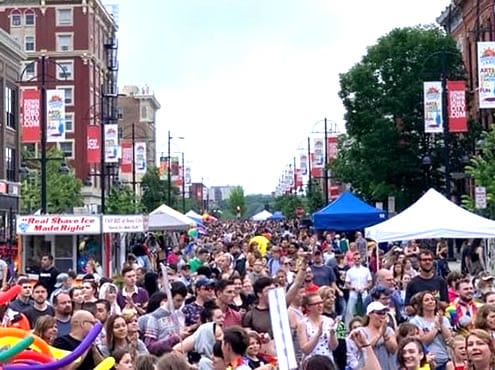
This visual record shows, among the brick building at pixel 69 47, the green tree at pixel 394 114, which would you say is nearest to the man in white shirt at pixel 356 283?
the green tree at pixel 394 114

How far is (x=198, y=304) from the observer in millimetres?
11703

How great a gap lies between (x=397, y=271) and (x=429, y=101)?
2012cm

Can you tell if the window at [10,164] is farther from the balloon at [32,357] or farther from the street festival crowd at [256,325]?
the balloon at [32,357]

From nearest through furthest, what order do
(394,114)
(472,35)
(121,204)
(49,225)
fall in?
(49,225) → (394,114) → (472,35) → (121,204)

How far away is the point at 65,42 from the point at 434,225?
2817 inches

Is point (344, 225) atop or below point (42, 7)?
below

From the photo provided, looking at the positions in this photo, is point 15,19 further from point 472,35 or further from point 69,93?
point 472,35

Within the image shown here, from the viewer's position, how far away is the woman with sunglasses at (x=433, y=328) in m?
10.4

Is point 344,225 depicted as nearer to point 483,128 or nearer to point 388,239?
point 388,239

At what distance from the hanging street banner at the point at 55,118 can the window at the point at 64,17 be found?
5082cm

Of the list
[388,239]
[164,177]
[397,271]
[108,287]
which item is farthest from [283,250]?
[164,177]

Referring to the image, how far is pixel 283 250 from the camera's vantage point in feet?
77.6

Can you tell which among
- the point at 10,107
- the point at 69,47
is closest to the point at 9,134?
the point at 10,107

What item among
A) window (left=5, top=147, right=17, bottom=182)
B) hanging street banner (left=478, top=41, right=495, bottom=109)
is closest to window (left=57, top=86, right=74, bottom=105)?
window (left=5, top=147, right=17, bottom=182)
